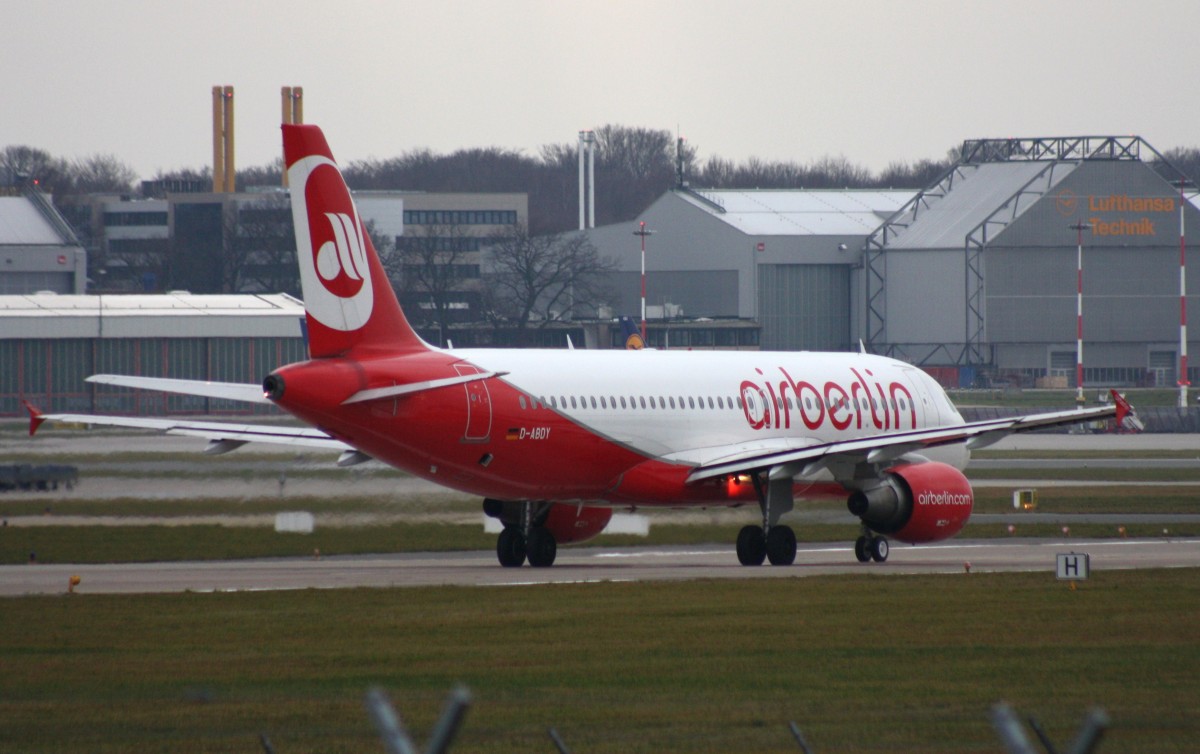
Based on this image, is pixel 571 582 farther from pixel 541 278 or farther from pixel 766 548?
pixel 541 278

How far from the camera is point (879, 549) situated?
34156mm

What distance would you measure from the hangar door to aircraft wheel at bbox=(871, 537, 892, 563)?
82.3m

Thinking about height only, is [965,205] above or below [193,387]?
above

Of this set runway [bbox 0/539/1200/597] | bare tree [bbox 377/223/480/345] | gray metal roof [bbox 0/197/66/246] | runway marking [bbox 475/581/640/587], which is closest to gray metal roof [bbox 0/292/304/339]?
bare tree [bbox 377/223/480/345]

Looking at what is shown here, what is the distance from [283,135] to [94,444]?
19.8m

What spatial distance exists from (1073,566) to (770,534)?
6555 mm

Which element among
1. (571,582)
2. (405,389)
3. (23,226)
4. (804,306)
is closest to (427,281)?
(23,226)

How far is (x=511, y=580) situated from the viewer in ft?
95.8

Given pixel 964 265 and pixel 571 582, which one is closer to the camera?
pixel 571 582

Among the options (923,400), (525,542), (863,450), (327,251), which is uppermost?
(327,251)

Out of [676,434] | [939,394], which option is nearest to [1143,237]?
[939,394]

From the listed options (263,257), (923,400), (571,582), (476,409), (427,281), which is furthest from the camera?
(263,257)

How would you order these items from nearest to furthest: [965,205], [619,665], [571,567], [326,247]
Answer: [619,665] < [326,247] < [571,567] < [965,205]

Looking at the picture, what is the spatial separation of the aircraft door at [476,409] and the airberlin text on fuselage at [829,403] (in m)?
6.96
